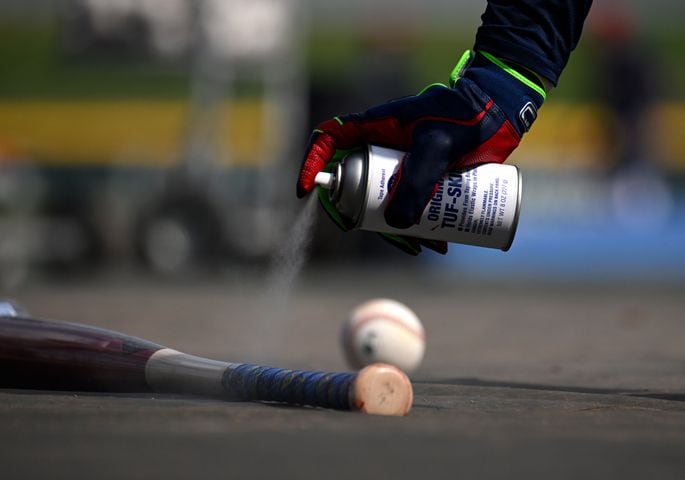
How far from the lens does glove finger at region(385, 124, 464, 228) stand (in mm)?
5168

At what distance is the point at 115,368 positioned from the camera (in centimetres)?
552

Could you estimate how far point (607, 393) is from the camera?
596cm

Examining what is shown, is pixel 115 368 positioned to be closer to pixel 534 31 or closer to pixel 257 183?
pixel 534 31

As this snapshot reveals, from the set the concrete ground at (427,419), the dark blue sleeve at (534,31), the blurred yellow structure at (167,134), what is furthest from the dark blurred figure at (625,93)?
the dark blue sleeve at (534,31)

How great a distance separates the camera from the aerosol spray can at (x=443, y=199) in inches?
206

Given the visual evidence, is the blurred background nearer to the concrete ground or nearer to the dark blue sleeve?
the concrete ground

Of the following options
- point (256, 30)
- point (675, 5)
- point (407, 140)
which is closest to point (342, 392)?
point (407, 140)

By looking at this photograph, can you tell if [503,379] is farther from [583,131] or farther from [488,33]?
[583,131]

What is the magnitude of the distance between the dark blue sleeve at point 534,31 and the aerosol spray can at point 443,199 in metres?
0.54

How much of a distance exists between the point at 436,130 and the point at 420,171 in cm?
22

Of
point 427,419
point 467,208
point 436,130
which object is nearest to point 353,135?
point 436,130

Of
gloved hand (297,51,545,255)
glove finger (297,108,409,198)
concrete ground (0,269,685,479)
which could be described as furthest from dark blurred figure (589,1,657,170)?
glove finger (297,108,409,198)

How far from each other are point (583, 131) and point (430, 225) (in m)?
18.6

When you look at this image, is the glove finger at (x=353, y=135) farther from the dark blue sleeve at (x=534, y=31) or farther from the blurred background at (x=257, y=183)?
the blurred background at (x=257, y=183)
